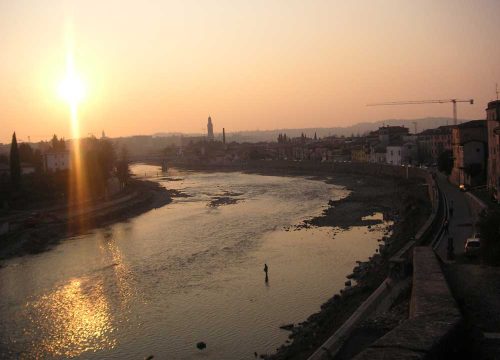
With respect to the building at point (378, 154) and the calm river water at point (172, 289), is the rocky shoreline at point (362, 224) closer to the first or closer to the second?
the calm river water at point (172, 289)

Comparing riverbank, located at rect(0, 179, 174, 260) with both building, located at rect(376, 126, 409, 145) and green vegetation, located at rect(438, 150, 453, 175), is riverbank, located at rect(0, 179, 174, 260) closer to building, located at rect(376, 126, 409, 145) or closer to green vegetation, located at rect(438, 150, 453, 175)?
green vegetation, located at rect(438, 150, 453, 175)

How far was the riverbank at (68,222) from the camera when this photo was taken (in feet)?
56.6

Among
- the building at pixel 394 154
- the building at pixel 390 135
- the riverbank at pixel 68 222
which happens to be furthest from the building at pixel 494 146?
the building at pixel 390 135

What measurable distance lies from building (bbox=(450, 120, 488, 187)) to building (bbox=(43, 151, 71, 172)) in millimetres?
21977

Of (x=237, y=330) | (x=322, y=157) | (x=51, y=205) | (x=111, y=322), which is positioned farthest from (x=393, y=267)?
(x=322, y=157)

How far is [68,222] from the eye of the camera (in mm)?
21359

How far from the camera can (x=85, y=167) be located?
2905cm

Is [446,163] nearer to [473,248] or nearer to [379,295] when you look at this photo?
[473,248]

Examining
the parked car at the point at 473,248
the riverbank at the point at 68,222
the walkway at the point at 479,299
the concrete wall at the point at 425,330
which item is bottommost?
the riverbank at the point at 68,222

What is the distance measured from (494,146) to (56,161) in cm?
2504

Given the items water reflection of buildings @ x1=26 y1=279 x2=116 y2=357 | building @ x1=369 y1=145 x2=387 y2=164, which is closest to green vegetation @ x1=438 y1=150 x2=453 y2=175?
building @ x1=369 y1=145 x2=387 y2=164

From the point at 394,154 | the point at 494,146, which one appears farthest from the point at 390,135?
the point at 494,146

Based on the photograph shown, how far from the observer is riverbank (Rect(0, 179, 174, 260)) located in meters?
17.2

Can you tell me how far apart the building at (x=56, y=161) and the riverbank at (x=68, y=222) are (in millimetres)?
4252
